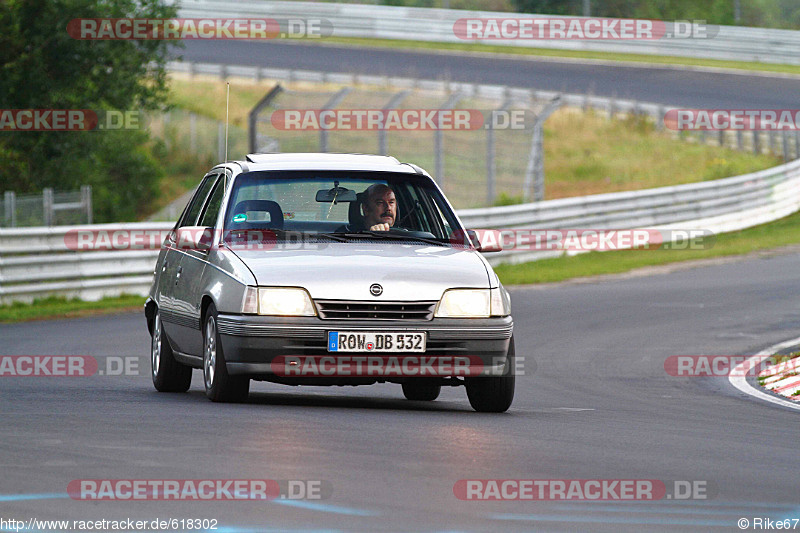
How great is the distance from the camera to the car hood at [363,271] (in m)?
8.81

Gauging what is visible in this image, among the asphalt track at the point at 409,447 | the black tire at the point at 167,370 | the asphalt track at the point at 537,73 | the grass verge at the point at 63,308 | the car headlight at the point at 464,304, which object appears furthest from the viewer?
the asphalt track at the point at 537,73

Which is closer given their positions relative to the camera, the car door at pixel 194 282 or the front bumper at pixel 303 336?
the front bumper at pixel 303 336

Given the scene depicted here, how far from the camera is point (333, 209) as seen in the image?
9.88m

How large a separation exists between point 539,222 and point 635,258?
183 cm

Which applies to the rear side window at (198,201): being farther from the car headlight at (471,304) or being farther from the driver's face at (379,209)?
the car headlight at (471,304)

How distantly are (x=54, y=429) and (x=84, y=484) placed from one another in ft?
5.82

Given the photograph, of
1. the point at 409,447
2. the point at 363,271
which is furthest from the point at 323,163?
the point at 409,447

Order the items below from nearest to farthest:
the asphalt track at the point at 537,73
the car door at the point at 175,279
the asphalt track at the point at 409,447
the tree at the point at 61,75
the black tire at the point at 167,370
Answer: the asphalt track at the point at 409,447 < the car door at the point at 175,279 < the black tire at the point at 167,370 < the tree at the point at 61,75 < the asphalt track at the point at 537,73

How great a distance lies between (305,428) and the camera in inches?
315

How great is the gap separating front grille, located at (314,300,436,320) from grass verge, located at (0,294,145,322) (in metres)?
10.4

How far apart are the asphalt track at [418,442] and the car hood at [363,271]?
751mm

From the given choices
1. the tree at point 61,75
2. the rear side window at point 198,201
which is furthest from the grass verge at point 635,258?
the rear side window at point 198,201

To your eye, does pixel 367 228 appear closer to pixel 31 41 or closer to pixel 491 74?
pixel 31 41

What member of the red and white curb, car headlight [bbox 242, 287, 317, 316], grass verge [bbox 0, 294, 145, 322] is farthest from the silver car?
grass verge [bbox 0, 294, 145, 322]
